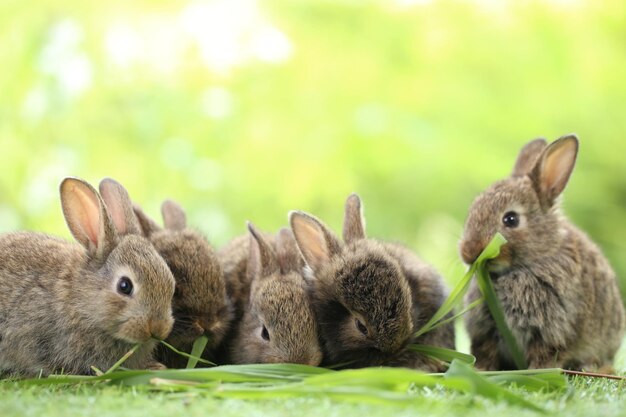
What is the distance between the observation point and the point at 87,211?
11.4 ft

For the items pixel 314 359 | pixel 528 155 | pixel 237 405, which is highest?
pixel 528 155

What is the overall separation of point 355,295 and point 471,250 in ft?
2.17

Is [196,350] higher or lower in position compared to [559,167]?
lower

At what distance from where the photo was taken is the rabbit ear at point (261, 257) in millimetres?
3688

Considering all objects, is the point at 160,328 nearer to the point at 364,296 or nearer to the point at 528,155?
the point at 364,296

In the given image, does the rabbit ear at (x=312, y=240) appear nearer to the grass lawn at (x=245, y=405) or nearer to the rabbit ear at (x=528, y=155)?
the grass lawn at (x=245, y=405)

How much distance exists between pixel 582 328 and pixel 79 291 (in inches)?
83.3

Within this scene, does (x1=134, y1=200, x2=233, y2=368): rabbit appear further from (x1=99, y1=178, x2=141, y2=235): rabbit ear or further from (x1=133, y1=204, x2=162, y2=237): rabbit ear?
(x1=133, y1=204, x2=162, y2=237): rabbit ear

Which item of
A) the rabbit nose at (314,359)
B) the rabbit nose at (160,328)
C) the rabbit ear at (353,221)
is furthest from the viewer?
the rabbit ear at (353,221)

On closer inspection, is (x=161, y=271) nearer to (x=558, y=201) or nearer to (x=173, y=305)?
(x=173, y=305)

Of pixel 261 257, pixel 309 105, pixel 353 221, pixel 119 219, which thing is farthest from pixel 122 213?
pixel 309 105

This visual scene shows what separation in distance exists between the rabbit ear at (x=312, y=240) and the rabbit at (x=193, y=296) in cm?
37

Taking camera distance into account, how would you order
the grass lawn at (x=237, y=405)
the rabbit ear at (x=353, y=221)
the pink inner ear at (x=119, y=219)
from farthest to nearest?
the rabbit ear at (x=353, y=221), the pink inner ear at (x=119, y=219), the grass lawn at (x=237, y=405)

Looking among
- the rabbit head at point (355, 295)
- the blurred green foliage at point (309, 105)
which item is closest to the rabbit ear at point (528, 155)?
the rabbit head at point (355, 295)
